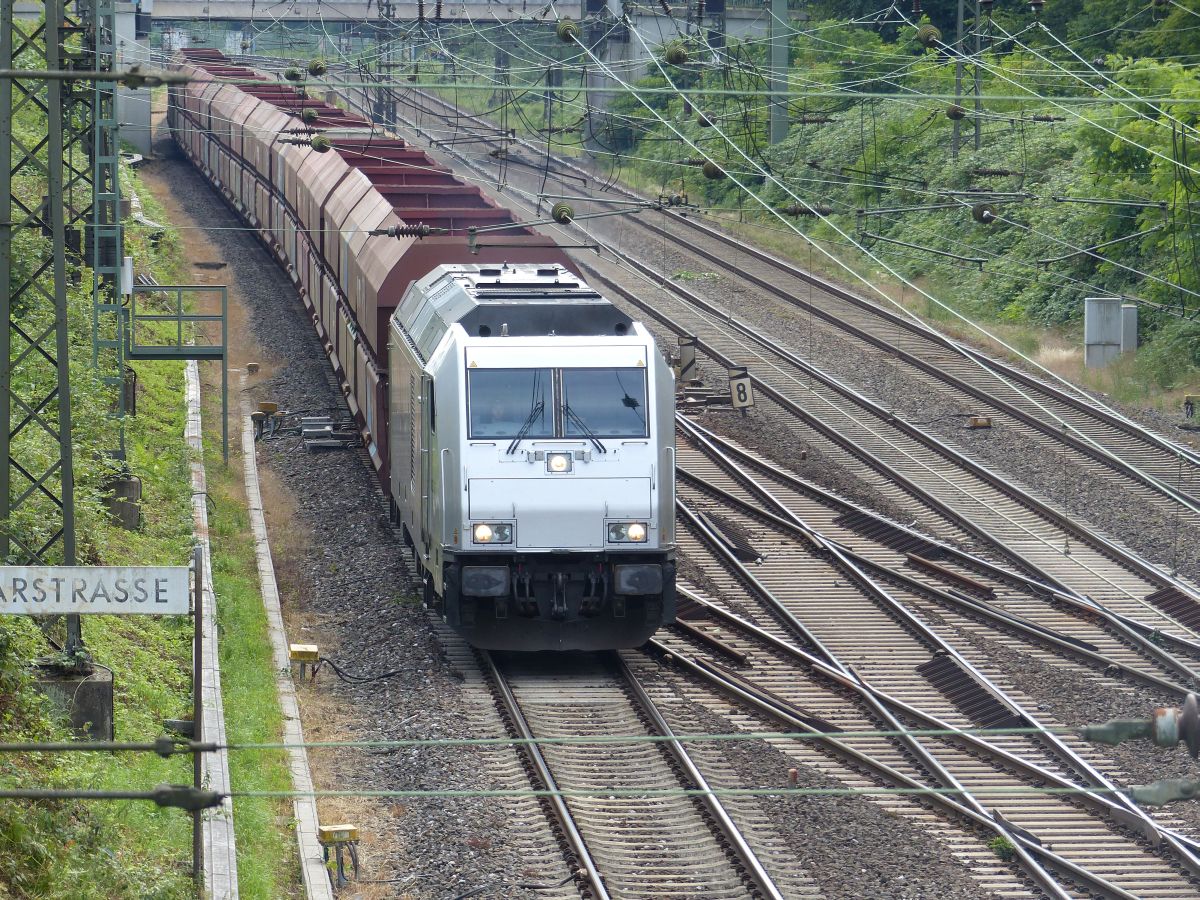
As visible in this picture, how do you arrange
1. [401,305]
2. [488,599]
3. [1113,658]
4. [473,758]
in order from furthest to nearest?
[401,305], [1113,658], [488,599], [473,758]

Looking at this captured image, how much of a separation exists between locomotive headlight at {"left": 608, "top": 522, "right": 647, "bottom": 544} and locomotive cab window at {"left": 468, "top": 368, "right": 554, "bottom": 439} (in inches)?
44.1

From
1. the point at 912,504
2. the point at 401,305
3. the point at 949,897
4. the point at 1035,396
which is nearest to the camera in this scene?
the point at 949,897

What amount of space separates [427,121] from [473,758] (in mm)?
57159

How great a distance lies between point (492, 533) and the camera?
16.4 m

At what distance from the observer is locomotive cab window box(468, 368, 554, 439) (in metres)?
16.7

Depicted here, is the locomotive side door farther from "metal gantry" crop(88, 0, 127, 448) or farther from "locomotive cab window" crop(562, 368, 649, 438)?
"metal gantry" crop(88, 0, 127, 448)

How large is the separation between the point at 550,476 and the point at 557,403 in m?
0.79

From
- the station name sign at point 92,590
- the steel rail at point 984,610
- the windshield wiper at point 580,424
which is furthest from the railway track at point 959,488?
the station name sign at point 92,590

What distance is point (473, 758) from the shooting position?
14.8 m

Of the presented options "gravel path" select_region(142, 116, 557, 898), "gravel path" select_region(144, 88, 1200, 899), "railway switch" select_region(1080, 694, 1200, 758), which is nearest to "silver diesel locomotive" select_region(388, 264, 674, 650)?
"gravel path" select_region(142, 116, 557, 898)

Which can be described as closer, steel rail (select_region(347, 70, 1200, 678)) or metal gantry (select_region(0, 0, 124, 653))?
metal gantry (select_region(0, 0, 124, 653))

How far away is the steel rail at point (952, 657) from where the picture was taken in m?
13.5

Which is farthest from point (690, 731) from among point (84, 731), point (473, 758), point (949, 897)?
point (84, 731)

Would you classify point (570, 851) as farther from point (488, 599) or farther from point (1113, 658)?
point (1113, 658)
